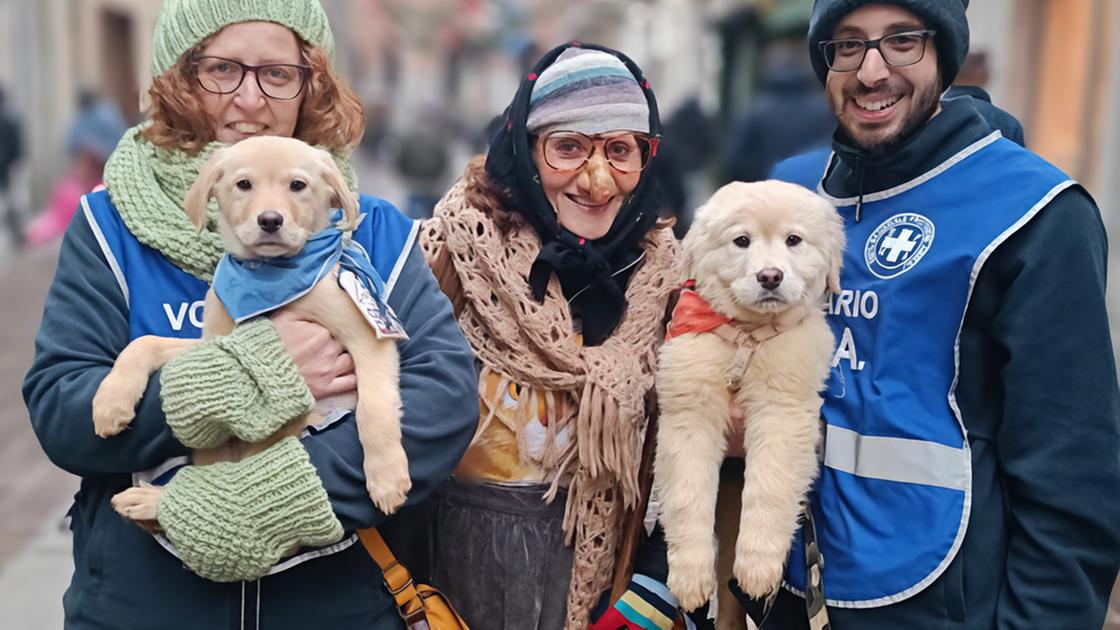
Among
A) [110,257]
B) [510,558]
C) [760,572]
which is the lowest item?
[510,558]

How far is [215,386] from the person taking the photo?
7.29 ft

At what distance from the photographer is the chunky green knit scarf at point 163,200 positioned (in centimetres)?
239

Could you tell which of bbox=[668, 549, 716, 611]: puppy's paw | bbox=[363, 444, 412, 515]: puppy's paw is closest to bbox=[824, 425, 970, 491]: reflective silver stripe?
bbox=[668, 549, 716, 611]: puppy's paw

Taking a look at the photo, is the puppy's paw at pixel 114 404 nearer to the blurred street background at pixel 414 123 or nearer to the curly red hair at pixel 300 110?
the curly red hair at pixel 300 110

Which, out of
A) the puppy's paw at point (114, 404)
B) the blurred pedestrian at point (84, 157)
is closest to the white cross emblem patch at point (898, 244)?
the puppy's paw at point (114, 404)

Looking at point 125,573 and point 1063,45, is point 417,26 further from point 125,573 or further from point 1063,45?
point 125,573

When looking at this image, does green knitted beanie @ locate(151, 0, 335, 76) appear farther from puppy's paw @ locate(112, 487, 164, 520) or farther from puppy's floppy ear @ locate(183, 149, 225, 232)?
puppy's paw @ locate(112, 487, 164, 520)

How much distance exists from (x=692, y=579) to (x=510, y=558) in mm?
492

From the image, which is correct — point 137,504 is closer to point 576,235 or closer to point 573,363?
point 573,363

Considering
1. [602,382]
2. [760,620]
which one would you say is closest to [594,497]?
[602,382]

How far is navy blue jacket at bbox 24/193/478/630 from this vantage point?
7.47 ft

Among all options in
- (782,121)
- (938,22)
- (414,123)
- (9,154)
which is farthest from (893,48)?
(9,154)

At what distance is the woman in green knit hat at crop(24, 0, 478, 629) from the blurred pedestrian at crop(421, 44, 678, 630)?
275 millimetres

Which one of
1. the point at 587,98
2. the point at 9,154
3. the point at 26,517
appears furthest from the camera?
the point at 9,154
